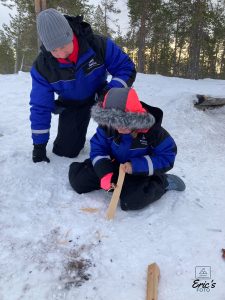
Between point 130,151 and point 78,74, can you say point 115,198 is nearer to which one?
Result: point 130,151

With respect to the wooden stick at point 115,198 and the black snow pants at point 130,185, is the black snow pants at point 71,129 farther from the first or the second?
the wooden stick at point 115,198

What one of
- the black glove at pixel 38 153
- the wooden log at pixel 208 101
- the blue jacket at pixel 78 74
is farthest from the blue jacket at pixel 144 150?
the wooden log at pixel 208 101

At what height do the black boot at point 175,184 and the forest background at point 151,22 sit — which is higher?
the forest background at point 151,22

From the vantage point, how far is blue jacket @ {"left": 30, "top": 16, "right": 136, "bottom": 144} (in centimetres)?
358

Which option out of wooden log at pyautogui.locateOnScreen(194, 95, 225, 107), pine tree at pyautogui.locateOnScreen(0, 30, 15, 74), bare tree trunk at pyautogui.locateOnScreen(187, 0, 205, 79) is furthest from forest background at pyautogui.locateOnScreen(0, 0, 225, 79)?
wooden log at pyautogui.locateOnScreen(194, 95, 225, 107)

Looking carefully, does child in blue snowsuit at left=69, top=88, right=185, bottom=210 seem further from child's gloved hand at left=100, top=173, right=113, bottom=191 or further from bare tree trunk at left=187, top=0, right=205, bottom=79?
bare tree trunk at left=187, top=0, right=205, bottom=79

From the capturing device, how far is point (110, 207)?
3064 mm

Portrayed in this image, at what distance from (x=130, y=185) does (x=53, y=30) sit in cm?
167

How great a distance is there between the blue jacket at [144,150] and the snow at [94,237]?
0.38m

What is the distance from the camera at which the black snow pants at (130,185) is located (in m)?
3.17

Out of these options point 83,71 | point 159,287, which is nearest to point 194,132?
point 83,71

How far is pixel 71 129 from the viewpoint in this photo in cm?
421

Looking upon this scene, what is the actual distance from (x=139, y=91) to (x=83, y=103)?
5316mm

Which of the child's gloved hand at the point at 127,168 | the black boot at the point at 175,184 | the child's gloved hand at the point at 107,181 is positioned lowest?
the black boot at the point at 175,184
